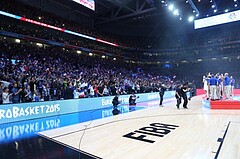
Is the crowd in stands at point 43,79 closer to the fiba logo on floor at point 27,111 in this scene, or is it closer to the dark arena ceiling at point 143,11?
the fiba logo on floor at point 27,111

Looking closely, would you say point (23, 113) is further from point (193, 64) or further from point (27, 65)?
point (193, 64)

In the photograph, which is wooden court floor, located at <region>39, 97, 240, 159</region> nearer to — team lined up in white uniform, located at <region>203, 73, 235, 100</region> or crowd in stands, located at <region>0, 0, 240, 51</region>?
team lined up in white uniform, located at <region>203, 73, 235, 100</region>

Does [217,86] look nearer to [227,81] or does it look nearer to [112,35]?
[227,81]

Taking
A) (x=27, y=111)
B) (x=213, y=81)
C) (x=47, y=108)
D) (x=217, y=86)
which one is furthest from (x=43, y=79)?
(x=217, y=86)

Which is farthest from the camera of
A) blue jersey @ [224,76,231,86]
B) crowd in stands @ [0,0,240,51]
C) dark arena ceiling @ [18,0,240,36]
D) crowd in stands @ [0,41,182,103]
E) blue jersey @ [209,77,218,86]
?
crowd in stands @ [0,0,240,51]

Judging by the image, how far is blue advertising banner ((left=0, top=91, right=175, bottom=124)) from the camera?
739 cm

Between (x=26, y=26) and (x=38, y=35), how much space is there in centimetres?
150

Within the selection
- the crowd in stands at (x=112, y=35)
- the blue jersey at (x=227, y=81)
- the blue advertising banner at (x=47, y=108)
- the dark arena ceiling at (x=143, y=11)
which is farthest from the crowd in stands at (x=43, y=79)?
the blue jersey at (x=227, y=81)

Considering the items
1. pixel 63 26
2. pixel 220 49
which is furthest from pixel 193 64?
pixel 63 26

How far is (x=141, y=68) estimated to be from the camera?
1319 inches

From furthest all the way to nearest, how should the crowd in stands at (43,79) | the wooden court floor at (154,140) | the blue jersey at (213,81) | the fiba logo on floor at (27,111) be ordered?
1. the blue jersey at (213,81)
2. the crowd in stands at (43,79)
3. the fiba logo on floor at (27,111)
4. the wooden court floor at (154,140)

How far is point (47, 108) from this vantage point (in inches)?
345

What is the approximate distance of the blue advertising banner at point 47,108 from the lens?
7387 mm

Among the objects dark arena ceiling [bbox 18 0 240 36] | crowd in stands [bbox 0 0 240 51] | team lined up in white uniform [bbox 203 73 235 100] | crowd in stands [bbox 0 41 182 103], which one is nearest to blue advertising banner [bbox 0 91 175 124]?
crowd in stands [bbox 0 41 182 103]
